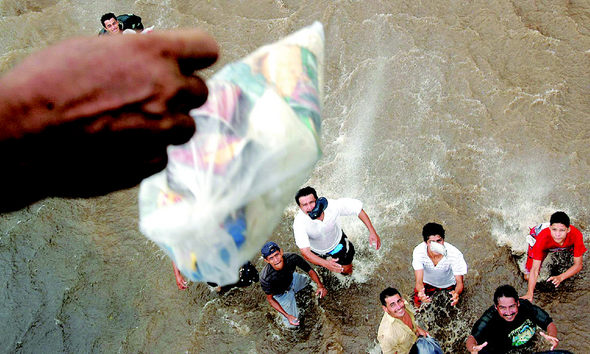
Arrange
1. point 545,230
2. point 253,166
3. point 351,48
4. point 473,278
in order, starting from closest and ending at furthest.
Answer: point 253,166, point 545,230, point 473,278, point 351,48

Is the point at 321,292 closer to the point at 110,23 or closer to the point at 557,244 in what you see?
the point at 557,244

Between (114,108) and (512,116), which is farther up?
(114,108)

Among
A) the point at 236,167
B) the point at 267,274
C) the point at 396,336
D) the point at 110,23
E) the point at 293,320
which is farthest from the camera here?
the point at 110,23

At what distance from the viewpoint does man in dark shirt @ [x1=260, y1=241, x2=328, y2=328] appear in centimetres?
449

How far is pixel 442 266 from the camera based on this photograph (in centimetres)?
445

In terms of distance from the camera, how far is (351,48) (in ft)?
23.2

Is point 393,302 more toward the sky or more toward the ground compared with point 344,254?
more toward the sky

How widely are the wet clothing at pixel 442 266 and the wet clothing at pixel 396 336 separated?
1.93 feet

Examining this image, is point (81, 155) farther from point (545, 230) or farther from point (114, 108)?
point (545, 230)

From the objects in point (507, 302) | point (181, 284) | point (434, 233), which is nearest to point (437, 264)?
point (434, 233)

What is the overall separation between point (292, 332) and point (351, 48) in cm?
378

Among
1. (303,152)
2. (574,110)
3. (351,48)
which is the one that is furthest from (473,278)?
(303,152)

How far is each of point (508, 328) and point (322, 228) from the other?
1.64 metres

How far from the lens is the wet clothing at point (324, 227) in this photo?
4660mm
